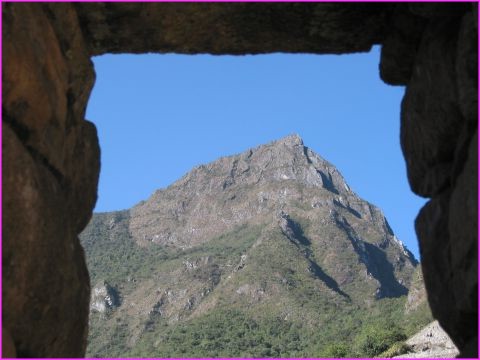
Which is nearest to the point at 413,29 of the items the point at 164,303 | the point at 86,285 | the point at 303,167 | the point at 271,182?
the point at 86,285

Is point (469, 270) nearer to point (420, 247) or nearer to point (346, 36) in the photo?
point (420, 247)

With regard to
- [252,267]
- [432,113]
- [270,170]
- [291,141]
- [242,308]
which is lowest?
[432,113]

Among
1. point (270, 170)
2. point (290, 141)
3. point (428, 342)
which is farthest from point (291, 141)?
point (428, 342)

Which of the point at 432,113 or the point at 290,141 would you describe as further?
the point at 290,141

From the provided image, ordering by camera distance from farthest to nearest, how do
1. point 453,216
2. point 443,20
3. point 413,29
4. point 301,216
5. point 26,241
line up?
1. point 301,216
2. point 413,29
3. point 443,20
4. point 453,216
5. point 26,241

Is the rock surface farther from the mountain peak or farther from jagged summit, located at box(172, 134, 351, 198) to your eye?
the mountain peak

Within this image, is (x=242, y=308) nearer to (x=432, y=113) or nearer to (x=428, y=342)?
(x=428, y=342)

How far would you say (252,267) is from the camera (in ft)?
405

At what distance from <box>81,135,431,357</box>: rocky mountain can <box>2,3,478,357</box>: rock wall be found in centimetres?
5386

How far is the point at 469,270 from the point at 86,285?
2.56m

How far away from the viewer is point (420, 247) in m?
4.99

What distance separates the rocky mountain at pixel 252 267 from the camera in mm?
96062

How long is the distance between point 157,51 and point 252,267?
391 feet

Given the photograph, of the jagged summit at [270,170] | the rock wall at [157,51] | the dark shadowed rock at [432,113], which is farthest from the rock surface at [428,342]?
the jagged summit at [270,170]
